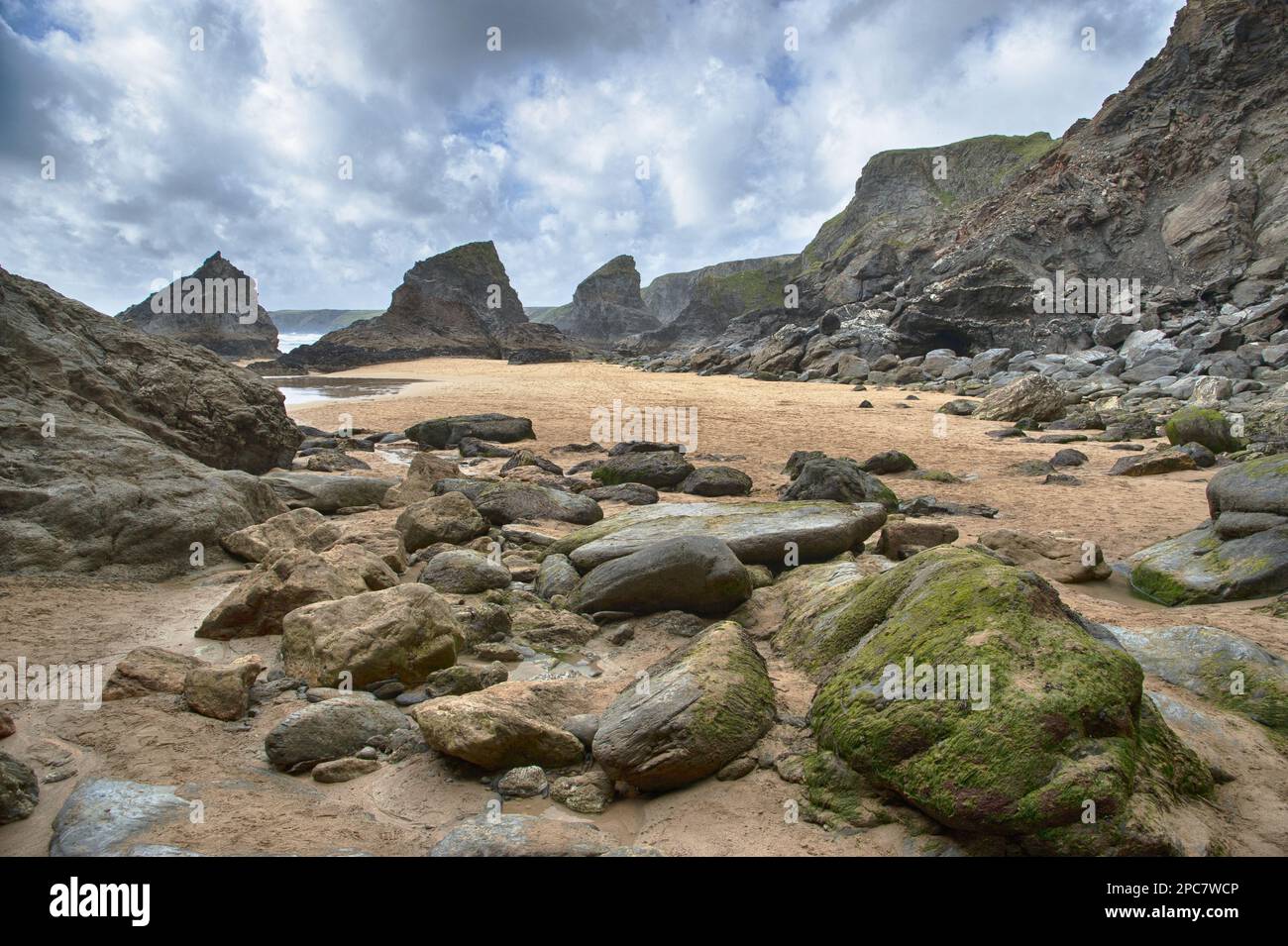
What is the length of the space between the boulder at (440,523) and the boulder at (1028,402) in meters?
15.7

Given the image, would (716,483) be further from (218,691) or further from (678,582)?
(218,691)

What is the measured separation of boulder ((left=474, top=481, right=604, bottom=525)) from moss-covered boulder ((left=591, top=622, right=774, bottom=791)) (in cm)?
478

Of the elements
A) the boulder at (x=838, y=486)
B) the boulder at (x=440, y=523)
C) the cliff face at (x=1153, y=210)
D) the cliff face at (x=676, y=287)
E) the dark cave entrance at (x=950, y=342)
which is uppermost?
the cliff face at (x=676, y=287)

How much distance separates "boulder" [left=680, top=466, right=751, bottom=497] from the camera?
10.7 meters

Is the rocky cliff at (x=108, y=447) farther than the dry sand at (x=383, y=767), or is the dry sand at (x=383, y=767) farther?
the rocky cliff at (x=108, y=447)

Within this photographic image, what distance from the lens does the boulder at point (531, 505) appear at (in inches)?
346

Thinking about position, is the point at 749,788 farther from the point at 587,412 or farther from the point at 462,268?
the point at 462,268

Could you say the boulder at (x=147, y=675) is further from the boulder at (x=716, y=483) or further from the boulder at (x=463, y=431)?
the boulder at (x=463, y=431)

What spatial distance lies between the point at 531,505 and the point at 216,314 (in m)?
83.9

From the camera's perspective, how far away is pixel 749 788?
3.39 m

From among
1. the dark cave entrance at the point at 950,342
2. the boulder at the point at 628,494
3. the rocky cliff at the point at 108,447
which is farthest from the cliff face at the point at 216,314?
the boulder at the point at 628,494

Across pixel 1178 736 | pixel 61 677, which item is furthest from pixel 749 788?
pixel 61 677

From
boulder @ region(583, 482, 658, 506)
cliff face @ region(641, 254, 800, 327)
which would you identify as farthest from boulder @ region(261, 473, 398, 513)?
cliff face @ region(641, 254, 800, 327)

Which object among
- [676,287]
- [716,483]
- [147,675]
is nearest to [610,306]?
[676,287]
